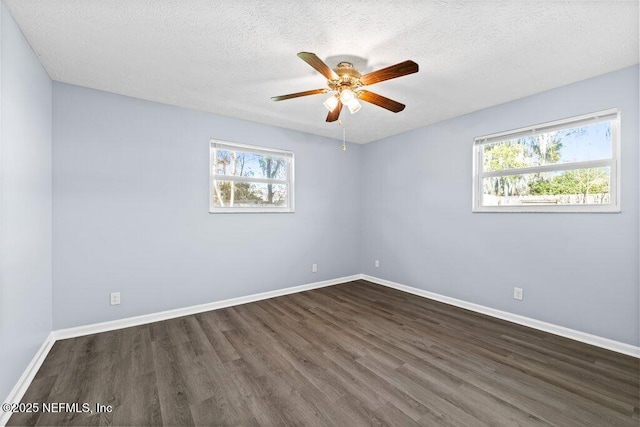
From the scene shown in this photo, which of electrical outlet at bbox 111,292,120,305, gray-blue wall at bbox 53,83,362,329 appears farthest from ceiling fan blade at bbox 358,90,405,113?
electrical outlet at bbox 111,292,120,305

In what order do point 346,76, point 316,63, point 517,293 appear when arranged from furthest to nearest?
point 517,293 → point 346,76 → point 316,63

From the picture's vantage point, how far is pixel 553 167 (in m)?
2.86

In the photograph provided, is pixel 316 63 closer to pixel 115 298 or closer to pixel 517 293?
pixel 115 298

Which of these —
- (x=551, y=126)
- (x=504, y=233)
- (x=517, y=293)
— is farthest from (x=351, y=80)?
(x=517, y=293)

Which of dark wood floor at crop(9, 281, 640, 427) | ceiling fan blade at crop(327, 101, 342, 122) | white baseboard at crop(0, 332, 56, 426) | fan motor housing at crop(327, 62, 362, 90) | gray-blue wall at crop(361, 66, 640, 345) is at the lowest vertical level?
dark wood floor at crop(9, 281, 640, 427)

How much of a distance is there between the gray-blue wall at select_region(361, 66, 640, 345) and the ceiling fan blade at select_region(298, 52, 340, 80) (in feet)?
7.72

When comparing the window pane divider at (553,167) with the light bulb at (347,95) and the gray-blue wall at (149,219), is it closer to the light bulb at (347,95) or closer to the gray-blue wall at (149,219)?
the light bulb at (347,95)

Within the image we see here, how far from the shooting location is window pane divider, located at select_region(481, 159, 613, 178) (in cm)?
257

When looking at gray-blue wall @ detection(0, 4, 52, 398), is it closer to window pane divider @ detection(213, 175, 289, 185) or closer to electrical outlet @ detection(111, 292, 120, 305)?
electrical outlet @ detection(111, 292, 120, 305)

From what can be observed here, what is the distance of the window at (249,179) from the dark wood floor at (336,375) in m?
1.55

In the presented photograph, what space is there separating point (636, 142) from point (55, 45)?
16.0 feet

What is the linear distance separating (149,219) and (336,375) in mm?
2597

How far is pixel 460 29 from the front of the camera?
1892 millimetres

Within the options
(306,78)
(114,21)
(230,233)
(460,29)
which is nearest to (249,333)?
(230,233)
